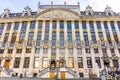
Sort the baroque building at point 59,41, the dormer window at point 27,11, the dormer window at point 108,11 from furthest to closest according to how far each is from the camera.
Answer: the dormer window at point 27,11 → the dormer window at point 108,11 → the baroque building at point 59,41

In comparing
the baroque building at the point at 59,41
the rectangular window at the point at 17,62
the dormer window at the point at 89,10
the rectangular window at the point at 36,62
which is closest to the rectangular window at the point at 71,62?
the baroque building at the point at 59,41

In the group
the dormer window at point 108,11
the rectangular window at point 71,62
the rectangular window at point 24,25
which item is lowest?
the rectangular window at point 71,62

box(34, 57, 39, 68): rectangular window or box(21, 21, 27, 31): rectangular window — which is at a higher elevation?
box(21, 21, 27, 31): rectangular window

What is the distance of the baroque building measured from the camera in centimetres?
4503

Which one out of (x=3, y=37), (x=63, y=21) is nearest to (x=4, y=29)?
(x=3, y=37)

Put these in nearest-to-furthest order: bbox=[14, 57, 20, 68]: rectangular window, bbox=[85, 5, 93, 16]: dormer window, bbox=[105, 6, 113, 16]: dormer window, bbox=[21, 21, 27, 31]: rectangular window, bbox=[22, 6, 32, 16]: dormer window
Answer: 1. bbox=[14, 57, 20, 68]: rectangular window
2. bbox=[21, 21, 27, 31]: rectangular window
3. bbox=[105, 6, 113, 16]: dormer window
4. bbox=[85, 5, 93, 16]: dormer window
5. bbox=[22, 6, 32, 16]: dormer window

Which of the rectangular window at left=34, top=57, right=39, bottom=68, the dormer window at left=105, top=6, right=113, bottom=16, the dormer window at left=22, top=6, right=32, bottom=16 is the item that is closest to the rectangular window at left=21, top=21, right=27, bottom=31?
the dormer window at left=22, top=6, right=32, bottom=16

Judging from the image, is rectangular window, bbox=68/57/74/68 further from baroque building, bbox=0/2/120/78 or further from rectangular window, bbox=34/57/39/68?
rectangular window, bbox=34/57/39/68

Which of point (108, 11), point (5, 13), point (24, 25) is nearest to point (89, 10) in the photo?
point (108, 11)

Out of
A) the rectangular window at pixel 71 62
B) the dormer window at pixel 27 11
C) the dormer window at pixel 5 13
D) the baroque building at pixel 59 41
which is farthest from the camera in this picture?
the dormer window at pixel 5 13

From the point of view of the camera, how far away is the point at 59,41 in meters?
49.5

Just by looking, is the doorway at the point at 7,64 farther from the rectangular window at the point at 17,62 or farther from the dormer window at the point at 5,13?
the dormer window at the point at 5,13

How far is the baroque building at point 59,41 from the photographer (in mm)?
45031

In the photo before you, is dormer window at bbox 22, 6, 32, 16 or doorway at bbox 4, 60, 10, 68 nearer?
doorway at bbox 4, 60, 10, 68
